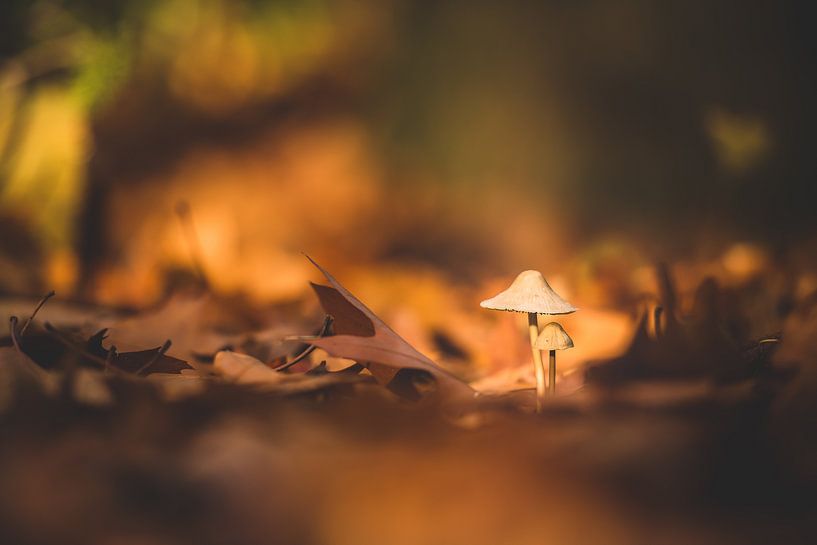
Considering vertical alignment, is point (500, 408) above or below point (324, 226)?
below

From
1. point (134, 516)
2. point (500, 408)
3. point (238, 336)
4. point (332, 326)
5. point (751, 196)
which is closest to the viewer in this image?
point (134, 516)

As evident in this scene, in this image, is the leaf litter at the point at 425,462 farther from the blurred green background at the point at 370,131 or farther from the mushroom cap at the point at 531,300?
the blurred green background at the point at 370,131

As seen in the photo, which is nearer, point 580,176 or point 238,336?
point 238,336

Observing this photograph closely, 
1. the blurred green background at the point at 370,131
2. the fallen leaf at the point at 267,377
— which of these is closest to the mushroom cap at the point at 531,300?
the fallen leaf at the point at 267,377

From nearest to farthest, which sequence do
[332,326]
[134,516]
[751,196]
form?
[134,516] → [332,326] → [751,196]

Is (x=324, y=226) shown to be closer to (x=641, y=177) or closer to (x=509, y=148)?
(x=509, y=148)

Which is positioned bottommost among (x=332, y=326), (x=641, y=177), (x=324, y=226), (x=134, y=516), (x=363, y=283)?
(x=134, y=516)

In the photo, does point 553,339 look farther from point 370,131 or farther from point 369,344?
point 370,131

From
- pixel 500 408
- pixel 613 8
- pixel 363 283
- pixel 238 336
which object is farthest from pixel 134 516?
pixel 613 8
